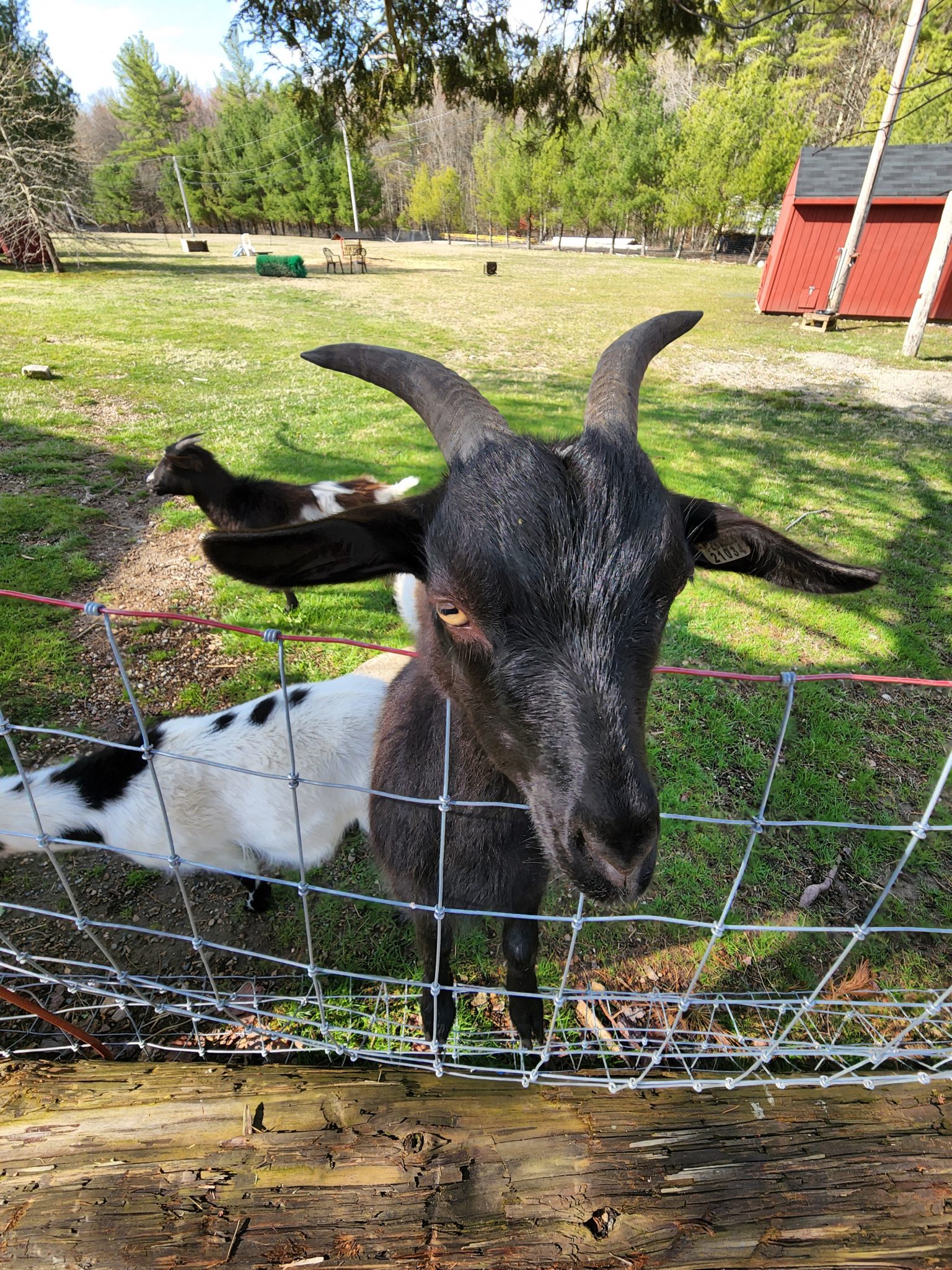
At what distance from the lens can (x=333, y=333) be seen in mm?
14992

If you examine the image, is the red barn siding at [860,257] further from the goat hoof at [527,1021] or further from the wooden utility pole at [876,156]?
the goat hoof at [527,1021]

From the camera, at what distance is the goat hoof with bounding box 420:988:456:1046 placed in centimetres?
243

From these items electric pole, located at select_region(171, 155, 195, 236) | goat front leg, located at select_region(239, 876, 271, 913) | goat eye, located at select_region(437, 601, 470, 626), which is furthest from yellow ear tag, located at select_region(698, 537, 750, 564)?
electric pole, located at select_region(171, 155, 195, 236)

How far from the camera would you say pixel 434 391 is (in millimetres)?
2018

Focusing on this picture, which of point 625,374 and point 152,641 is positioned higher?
point 625,374

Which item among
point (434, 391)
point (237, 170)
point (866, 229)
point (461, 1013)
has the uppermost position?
point (237, 170)

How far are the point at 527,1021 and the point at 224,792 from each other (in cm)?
175

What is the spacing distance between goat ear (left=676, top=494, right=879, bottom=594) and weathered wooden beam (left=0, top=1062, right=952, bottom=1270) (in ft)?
4.56

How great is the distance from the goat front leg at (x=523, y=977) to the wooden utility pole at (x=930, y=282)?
16.1m

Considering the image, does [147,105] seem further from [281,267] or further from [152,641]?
[152,641]

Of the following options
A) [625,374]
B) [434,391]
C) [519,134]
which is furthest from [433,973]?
[519,134]

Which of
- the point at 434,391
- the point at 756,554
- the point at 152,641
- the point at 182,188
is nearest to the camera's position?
the point at 756,554

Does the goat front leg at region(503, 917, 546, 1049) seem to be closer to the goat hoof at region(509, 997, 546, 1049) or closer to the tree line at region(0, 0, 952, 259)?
the goat hoof at region(509, 997, 546, 1049)

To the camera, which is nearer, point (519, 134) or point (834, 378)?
point (834, 378)
